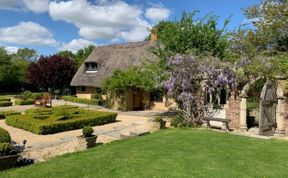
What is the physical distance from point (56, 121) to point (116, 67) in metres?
14.4

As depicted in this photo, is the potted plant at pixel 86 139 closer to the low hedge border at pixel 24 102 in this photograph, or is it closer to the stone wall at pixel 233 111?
the stone wall at pixel 233 111

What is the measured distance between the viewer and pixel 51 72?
123 feet

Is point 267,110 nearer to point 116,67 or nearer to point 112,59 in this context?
point 116,67

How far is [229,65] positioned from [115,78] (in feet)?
38.8

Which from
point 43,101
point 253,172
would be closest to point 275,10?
point 253,172

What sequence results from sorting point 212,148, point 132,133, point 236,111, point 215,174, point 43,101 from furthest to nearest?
point 43,101, point 236,111, point 132,133, point 212,148, point 215,174

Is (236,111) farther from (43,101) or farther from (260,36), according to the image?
(43,101)

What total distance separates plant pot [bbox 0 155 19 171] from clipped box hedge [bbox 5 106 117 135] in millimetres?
6203

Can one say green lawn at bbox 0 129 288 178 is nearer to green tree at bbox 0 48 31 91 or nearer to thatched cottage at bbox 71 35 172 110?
thatched cottage at bbox 71 35 172 110

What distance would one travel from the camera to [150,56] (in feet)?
95.9

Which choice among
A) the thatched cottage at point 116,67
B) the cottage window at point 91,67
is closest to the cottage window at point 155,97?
the thatched cottage at point 116,67

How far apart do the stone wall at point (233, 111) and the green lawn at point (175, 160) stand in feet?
11.8

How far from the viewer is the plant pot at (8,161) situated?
379 inches

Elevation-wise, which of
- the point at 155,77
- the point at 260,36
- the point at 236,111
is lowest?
the point at 236,111
